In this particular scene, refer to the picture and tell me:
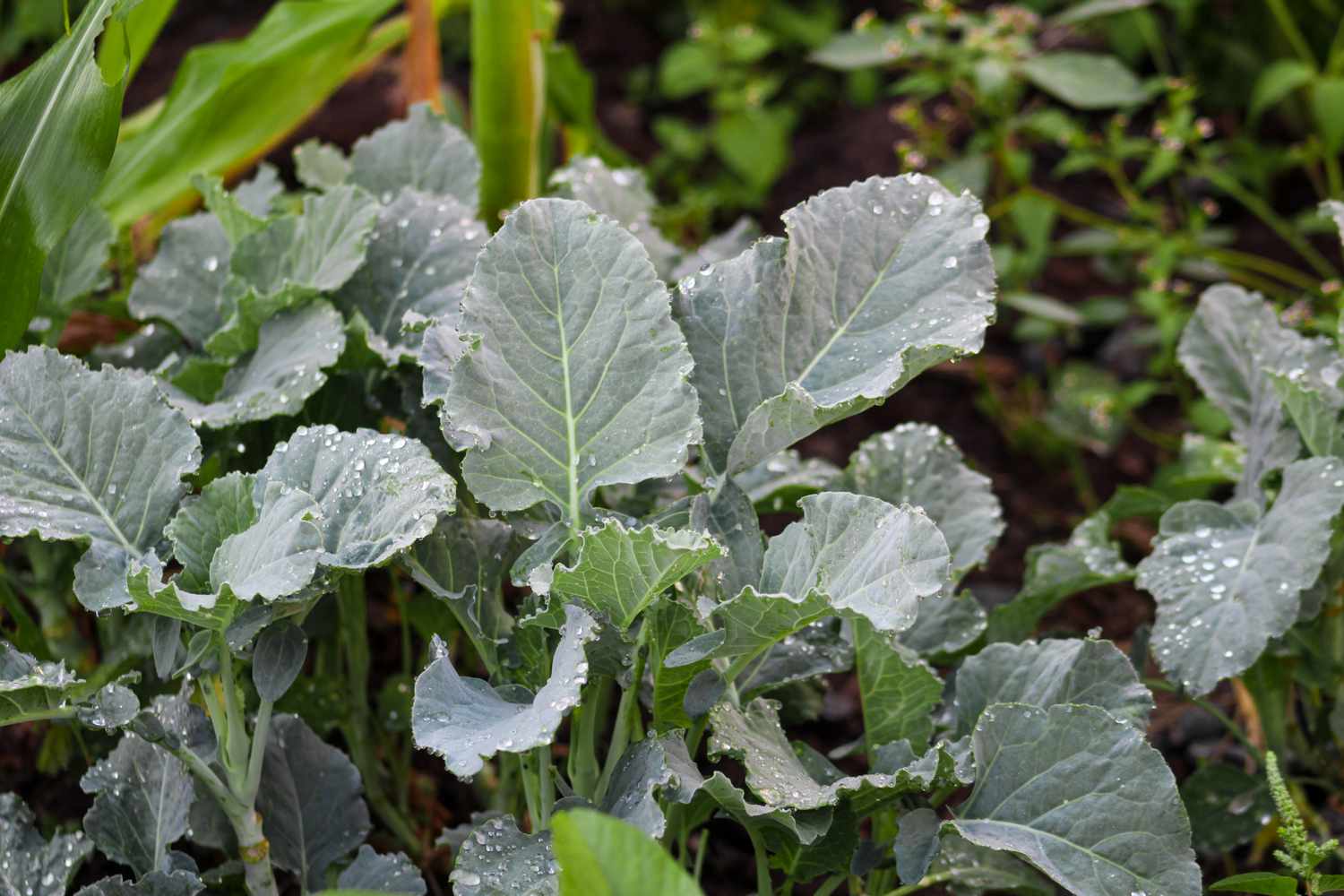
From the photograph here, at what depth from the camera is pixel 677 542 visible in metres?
0.87

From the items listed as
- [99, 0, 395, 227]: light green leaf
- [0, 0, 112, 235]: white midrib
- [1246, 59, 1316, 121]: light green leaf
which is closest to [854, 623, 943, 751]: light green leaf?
[0, 0, 112, 235]: white midrib

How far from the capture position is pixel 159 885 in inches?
40.4

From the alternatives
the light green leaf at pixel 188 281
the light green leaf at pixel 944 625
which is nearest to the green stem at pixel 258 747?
the light green leaf at pixel 188 281

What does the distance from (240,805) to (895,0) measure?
8.19 ft

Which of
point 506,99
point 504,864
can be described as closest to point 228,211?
point 506,99

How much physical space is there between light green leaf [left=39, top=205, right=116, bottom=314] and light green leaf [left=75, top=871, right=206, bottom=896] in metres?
0.59

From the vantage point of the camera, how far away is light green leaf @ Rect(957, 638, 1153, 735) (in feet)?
3.45

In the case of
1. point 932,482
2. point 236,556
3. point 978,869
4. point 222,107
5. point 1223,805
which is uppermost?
point 222,107

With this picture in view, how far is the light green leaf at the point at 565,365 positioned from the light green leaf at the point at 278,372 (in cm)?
19

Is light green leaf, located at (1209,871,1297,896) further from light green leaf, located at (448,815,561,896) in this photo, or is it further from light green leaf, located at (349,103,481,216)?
light green leaf, located at (349,103,481,216)

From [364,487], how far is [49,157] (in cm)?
47

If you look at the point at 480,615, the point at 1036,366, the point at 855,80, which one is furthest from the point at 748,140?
the point at 480,615

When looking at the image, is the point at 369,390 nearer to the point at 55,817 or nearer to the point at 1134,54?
the point at 55,817

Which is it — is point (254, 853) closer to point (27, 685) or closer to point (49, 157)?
point (27, 685)
